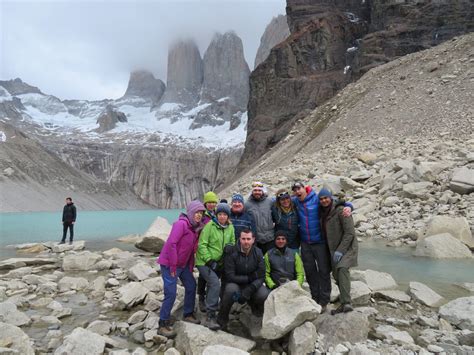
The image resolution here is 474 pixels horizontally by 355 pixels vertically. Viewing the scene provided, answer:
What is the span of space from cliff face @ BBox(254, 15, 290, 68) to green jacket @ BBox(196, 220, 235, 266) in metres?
148

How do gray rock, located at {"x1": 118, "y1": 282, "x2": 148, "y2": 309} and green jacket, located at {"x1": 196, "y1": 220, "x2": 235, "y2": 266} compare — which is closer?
green jacket, located at {"x1": 196, "y1": 220, "x2": 235, "y2": 266}

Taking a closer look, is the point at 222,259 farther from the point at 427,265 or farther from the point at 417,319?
the point at 427,265

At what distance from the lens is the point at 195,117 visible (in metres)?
197

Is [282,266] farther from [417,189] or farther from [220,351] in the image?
[417,189]

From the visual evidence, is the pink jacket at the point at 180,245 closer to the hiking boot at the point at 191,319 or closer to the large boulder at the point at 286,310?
the hiking boot at the point at 191,319

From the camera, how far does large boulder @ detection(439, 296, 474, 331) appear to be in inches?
210

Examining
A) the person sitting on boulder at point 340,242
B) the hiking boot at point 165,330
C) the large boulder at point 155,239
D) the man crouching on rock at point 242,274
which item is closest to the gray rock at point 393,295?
the person sitting on boulder at point 340,242

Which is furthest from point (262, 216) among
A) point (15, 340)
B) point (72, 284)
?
point (72, 284)

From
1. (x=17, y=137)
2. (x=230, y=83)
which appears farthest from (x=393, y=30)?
(x=230, y=83)

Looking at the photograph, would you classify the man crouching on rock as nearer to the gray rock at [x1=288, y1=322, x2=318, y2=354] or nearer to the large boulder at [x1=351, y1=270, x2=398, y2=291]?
the gray rock at [x1=288, y1=322, x2=318, y2=354]

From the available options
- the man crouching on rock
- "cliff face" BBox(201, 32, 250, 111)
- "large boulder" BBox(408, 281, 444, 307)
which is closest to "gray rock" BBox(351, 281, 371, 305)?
"large boulder" BBox(408, 281, 444, 307)

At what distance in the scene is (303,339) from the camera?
182 inches

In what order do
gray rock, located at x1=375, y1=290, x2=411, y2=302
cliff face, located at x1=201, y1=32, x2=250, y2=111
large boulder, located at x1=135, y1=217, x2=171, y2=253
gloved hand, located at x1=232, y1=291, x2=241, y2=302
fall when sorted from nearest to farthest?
gloved hand, located at x1=232, y1=291, x2=241, y2=302, gray rock, located at x1=375, y1=290, x2=411, y2=302, large boulder, located at x1=135, y1=217, x2=171, y2=253, cliff face, located at x1=201, y1=32, x2=250, y2=111

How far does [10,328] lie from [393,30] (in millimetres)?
60621
